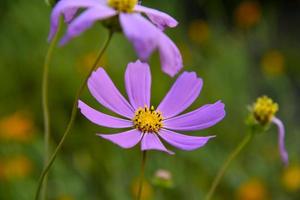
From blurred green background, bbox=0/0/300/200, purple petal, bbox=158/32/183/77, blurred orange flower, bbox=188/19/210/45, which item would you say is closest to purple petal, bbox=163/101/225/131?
purple petal, bbox=158/32/183/77

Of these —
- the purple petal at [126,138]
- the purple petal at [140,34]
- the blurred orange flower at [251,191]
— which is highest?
the purple petal at [140,34]

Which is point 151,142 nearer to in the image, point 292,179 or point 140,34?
point 140,34

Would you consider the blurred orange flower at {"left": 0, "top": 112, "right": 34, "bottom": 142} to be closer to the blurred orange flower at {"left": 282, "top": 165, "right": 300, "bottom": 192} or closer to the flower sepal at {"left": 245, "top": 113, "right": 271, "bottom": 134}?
the blurred orange flower at {"left": 282, "top": 165, "right": 300, "bottom": 192}

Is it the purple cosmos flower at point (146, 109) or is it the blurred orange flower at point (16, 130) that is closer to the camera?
the purple cosmos flower at point (146, 109)

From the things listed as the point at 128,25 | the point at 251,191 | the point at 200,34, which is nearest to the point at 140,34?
the point at 128,25

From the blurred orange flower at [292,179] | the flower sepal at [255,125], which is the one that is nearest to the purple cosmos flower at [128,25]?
the flower sepal at [255,125]

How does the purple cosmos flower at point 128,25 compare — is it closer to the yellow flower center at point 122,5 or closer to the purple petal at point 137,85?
the yellow flower center at point 122,5
